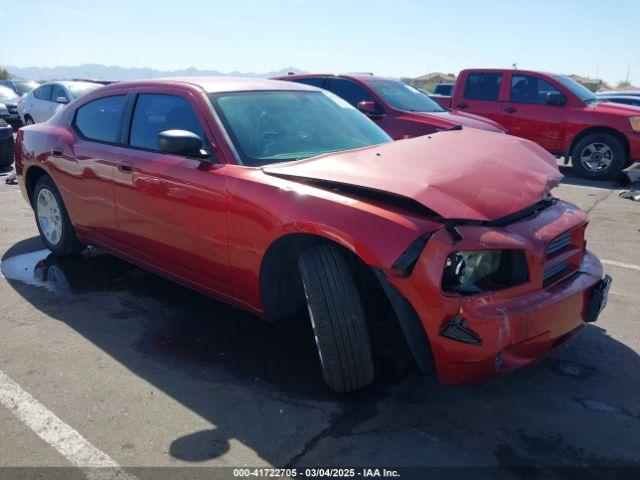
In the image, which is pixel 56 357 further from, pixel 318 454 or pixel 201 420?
pixel 318 454

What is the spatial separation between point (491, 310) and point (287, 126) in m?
1.88

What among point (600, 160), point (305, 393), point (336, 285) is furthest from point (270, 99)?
point (600, 160)

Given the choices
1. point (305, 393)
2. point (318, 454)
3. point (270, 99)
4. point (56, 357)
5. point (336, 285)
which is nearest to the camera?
point (318, 454)

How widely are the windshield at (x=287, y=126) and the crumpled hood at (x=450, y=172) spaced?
205 mm

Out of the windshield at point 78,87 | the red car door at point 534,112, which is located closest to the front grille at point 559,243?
the red car door at point 534,112

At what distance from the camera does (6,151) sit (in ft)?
31.0

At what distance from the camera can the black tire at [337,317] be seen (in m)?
2.70

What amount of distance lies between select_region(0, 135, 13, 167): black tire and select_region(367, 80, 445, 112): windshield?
6.11 metres

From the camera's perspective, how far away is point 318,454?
97.6 inches

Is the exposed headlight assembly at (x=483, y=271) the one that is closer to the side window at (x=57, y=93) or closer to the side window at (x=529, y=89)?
the side window at (x=529, y=89)

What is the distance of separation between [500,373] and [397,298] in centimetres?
58

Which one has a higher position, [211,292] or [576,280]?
[576,280]

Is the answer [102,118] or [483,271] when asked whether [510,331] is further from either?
[102,118]

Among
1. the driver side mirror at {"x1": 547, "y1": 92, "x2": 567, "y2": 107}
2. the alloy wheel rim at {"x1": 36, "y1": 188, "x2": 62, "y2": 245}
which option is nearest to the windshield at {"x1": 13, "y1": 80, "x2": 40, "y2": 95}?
the alloy wheel rim at {"x1": 36, "y1": 188, "x2": 62, "y2": 245}
